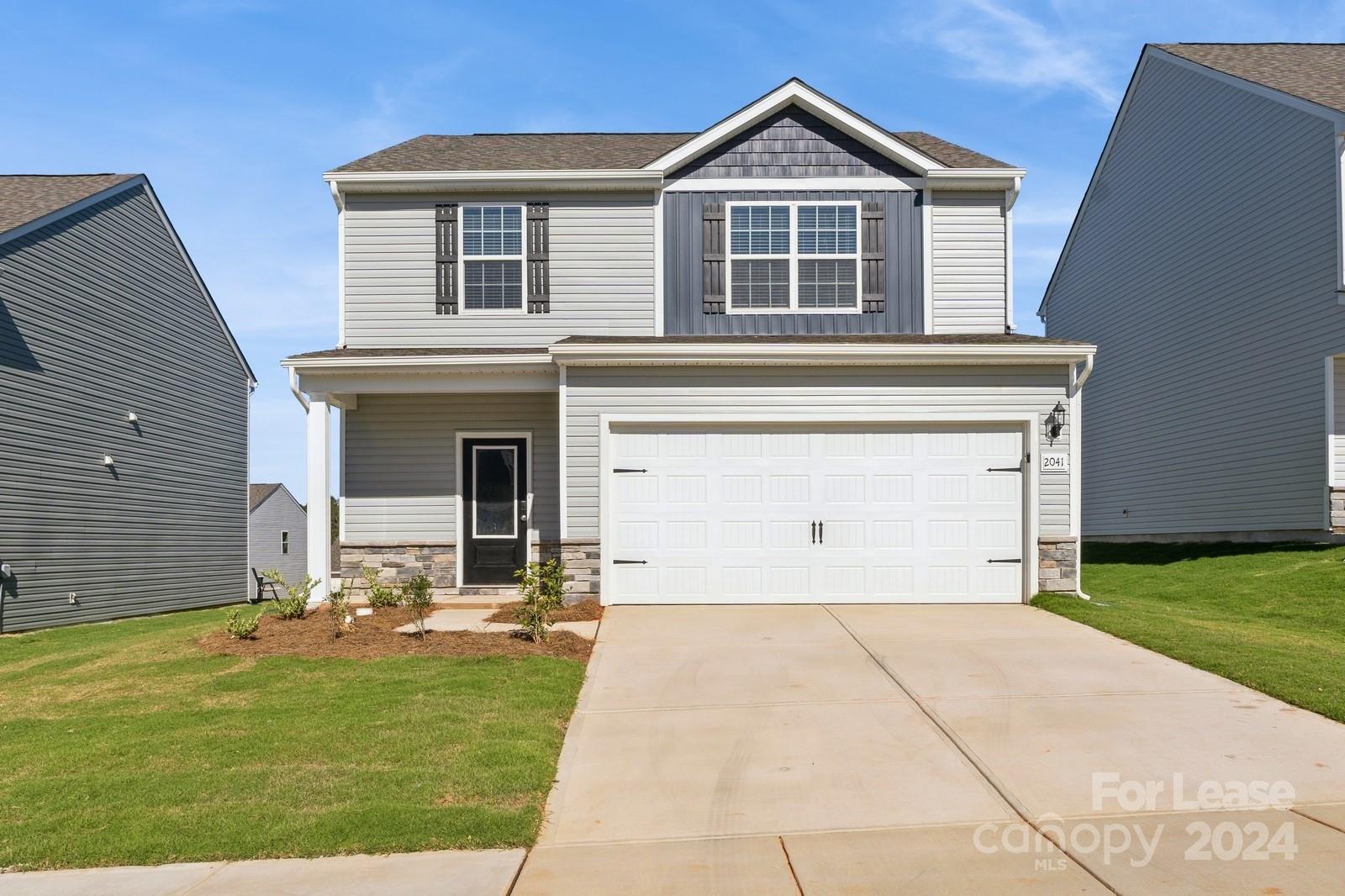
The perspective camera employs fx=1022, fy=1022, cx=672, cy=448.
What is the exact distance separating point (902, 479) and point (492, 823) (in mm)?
8117

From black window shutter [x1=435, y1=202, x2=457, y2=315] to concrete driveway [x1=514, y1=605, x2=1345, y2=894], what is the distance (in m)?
6.65

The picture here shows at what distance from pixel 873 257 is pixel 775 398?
10.5 feet

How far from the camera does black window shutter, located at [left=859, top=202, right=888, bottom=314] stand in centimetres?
1423

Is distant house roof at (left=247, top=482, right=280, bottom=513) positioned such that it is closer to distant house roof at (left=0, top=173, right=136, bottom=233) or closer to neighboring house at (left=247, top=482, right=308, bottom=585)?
neighboring house at (left=247, top=482, right=308, bottom=585)

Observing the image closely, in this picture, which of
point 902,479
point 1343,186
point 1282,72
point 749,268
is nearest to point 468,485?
point 749,268

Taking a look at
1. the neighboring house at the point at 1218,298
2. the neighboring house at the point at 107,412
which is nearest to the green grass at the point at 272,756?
the neighboring house at the point at 107,412

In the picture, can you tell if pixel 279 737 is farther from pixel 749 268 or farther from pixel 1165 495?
pixel 1165 495

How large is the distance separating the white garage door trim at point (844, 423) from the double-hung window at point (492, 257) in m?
3.25

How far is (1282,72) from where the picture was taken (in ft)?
60.6

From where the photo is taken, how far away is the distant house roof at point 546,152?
14.6 metres

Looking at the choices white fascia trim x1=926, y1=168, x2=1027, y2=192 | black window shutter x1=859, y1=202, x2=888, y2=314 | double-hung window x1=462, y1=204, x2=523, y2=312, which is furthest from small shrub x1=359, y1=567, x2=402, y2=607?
white fascia trim x1=926, y1=168, x2=1027, y2=192

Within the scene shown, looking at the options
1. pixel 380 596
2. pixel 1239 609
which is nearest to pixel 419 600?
pixel 380 596

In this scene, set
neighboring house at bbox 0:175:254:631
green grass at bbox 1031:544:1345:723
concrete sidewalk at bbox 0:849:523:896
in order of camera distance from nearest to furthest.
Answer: concrete sidewalk at bbox 0:849:523:896 < green grass at bbox 1031:544:1345:723 < neighboring house at bbox 0:175:254:631

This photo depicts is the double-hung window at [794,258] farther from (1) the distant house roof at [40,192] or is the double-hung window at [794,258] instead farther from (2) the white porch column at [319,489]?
(1) the distant house roof at [40,192]
